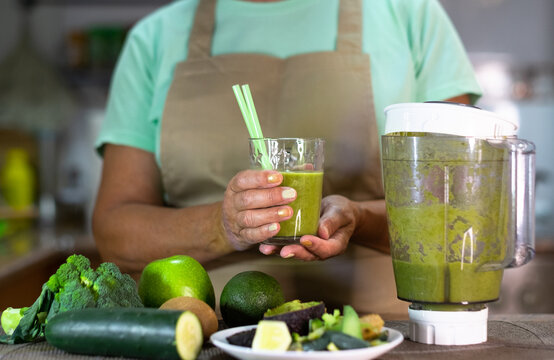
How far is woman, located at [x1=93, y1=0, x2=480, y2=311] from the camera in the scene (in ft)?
5.02

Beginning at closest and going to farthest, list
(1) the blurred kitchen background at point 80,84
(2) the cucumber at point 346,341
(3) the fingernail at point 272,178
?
1. (2) the cucumber at point 346,341
2. (3) the fingernail at point 272,178
3. (1) the blurred kitchen background at point 80,84

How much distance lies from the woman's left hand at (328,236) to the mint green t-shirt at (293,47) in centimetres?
35

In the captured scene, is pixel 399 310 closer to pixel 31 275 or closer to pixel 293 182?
pixel 293 182

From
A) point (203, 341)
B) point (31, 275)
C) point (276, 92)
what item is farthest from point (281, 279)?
point (31, 275)

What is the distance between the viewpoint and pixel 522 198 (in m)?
0.94

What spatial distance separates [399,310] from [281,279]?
10.5 inches

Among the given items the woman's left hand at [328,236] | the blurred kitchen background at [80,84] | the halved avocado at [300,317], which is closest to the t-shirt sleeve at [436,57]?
the woman's left hand at [328,236]

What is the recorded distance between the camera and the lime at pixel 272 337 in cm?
83

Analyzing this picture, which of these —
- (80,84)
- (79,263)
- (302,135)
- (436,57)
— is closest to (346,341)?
(79,263)

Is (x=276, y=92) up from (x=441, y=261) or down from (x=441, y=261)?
up

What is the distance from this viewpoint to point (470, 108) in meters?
0.94

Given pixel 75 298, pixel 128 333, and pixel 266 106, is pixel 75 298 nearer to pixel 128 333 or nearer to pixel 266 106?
pixel 128 333

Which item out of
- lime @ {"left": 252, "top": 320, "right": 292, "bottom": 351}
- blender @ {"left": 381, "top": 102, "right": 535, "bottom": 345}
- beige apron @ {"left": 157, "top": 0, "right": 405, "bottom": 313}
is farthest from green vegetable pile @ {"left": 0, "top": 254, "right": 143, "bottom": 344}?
beige apron @ {"left": 157, "top": 0, "right": 405, "bottom": 313}

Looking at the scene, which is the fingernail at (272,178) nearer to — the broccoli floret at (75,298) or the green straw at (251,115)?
the green straw at (251,115)
